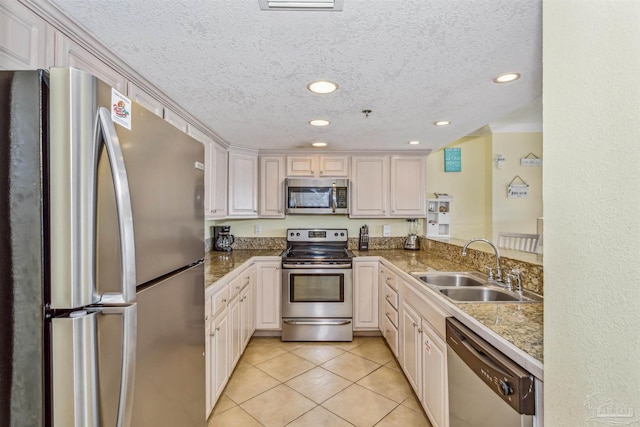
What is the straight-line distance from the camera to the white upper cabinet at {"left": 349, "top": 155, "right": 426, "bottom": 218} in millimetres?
3523

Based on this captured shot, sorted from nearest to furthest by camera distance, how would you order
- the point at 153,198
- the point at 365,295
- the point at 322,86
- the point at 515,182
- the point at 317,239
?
the point at 153,198 < the point at 322,86 < the point at 365,295 < the point at 317,239 < the point at 515,182

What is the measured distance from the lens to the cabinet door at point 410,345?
1981 millimetres

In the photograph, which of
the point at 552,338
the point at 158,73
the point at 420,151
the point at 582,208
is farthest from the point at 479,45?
the point at 420,151

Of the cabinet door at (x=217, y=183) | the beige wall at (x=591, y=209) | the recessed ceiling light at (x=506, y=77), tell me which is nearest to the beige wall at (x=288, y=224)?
the cabinet door at (x=217, y=183)

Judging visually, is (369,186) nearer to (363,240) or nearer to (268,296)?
(363,240)

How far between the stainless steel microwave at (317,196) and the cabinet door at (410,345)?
4.79 ft

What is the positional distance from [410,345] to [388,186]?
6.34 feet

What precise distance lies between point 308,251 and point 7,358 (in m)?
2.96

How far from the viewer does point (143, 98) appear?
1.67 metres

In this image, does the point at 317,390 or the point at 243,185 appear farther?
the point at 243,185

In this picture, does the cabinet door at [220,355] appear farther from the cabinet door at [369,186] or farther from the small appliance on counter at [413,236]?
the small appliance on counter at [413,236]

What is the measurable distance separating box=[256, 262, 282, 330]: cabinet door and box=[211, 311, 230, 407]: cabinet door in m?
0.94

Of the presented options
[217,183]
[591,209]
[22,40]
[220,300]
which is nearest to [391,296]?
[220,300]

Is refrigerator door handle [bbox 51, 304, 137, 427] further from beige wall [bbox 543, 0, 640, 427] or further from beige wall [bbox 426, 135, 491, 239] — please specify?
beige wall [bbox 426, 135, 491, 239]
